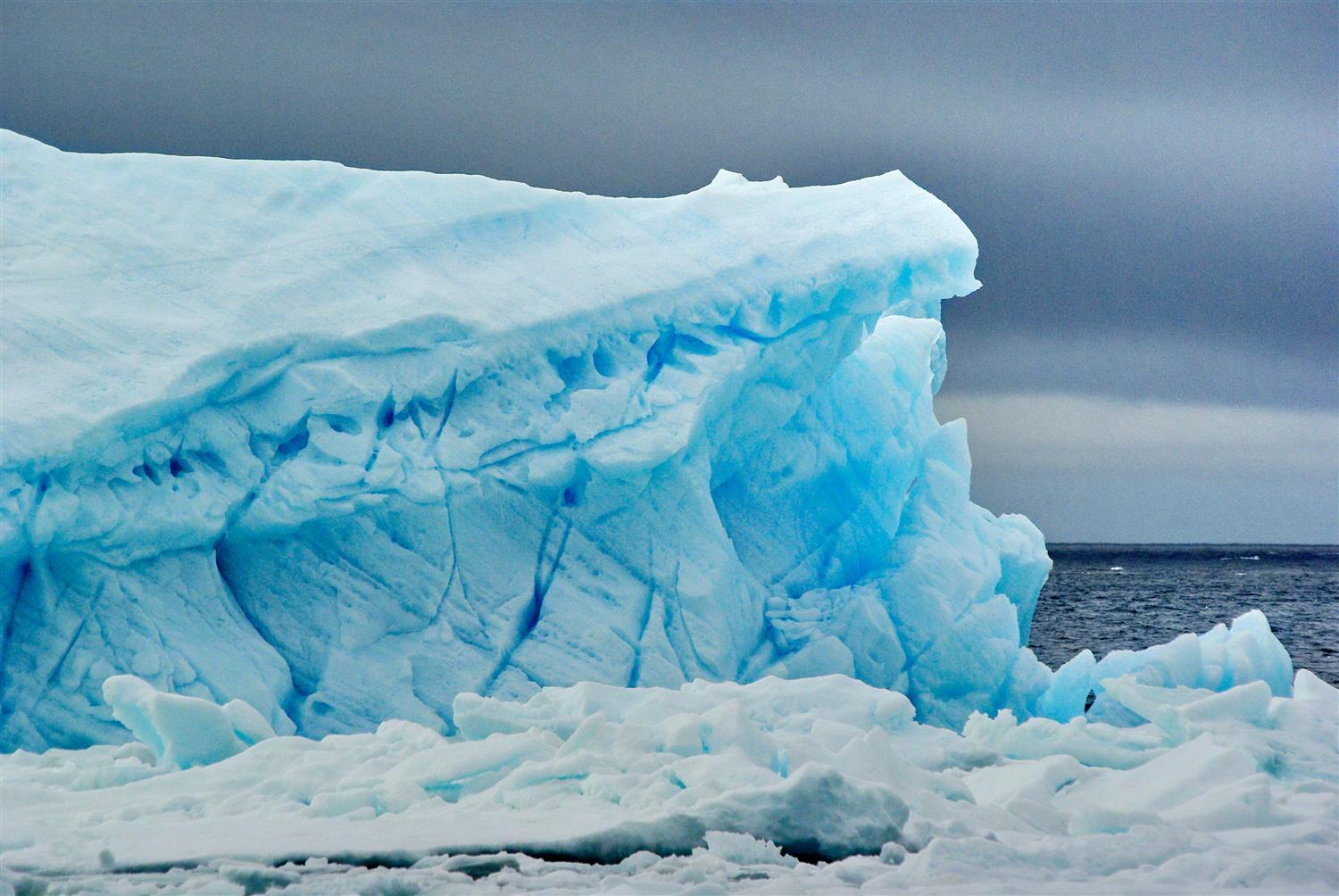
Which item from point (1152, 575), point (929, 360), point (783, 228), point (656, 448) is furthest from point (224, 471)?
point (1152, 575)

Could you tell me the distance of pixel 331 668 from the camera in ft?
30.0

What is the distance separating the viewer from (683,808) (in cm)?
578

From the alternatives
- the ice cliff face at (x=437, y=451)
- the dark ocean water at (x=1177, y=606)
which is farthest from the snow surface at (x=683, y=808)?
the dark ocean water at (x=1177, y=606)

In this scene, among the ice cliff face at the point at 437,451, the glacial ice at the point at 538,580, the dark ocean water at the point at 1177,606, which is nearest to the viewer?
the glacial ice at the point at 538,580

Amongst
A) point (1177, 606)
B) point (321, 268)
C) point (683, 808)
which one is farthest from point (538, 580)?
point (1177, 606)

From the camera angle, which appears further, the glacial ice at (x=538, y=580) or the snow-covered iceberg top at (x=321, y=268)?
the snow-covered iceberg top at (x=321, y=268)

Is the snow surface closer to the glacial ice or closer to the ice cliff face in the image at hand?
the glacial ice

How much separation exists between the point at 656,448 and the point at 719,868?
453 cm

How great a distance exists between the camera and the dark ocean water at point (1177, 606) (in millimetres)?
26172

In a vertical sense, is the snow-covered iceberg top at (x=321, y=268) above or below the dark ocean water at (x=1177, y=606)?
above

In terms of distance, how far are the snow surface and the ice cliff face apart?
1563 millimetres

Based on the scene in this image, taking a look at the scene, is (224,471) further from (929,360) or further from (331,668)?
(929,360)

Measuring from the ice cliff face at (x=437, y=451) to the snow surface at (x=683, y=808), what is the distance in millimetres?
1563

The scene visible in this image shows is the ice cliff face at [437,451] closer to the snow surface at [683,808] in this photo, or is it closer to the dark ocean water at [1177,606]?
the snow surface at [683,808]
